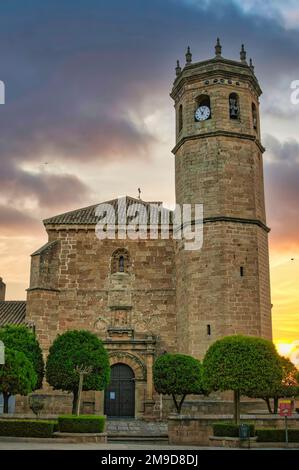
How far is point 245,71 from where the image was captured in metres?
29.1

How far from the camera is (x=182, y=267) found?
91.8 ft

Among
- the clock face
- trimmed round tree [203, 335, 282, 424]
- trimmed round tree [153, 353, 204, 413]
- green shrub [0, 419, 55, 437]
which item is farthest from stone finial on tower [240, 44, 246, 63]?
green shrub [0, 419, 55, 437]

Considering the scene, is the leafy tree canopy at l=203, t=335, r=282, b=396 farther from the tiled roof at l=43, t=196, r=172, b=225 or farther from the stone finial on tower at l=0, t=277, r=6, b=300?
the stone finial on tower at l=0, t=277, r=6, b=300

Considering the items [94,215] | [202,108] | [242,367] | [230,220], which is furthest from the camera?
[94,215]

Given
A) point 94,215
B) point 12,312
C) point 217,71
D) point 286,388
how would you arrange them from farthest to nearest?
point 94,215, point 12,312, point 217,71, point 286,388

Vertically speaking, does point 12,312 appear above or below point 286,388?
above

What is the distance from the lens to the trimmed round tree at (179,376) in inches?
938

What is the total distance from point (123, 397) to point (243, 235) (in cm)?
1026

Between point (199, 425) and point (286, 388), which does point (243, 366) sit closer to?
point (199, 425)

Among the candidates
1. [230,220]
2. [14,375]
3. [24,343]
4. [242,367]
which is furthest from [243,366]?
[24,343]

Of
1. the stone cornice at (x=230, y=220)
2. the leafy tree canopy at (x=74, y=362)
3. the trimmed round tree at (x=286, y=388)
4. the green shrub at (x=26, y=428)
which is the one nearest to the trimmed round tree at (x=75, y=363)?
the leafy tree canopy at (x=74, y=362)

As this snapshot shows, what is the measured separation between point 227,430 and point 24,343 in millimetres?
10240
